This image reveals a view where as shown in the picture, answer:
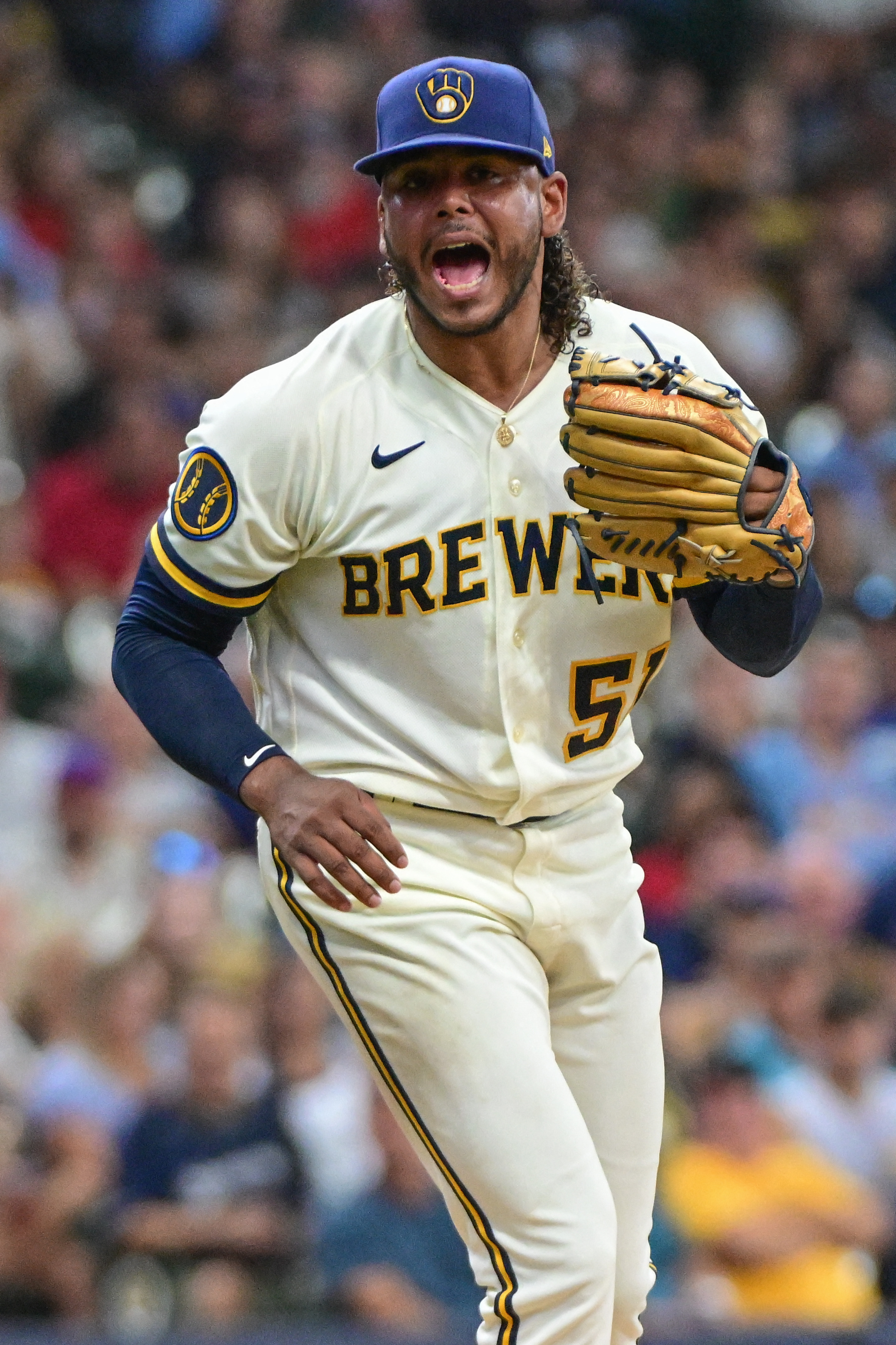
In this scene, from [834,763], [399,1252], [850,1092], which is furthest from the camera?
[834,763]

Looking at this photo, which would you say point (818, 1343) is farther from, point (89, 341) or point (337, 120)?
point (337, 120)

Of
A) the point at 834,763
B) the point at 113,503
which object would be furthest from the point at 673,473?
the point at 113,503

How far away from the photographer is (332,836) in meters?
2.39

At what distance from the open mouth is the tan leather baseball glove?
0.67ft

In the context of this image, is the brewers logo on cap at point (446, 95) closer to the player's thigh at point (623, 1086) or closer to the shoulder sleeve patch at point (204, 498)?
the shoulder sleeve patch at point (204, 498)

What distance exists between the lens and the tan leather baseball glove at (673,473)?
2.38 m

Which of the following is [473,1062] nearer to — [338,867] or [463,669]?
[338,867]

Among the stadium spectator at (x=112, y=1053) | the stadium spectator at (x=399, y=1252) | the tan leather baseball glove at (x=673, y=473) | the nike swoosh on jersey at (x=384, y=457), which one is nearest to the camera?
the tan leather baseball glove at (x=673, y=473)

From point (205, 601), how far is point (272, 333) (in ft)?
15.1

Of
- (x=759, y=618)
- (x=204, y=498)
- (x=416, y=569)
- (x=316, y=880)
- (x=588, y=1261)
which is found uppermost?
(x=204, y=498)

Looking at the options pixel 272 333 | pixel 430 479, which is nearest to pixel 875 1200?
pixel 430 479

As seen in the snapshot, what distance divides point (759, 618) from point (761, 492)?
0.21 metres

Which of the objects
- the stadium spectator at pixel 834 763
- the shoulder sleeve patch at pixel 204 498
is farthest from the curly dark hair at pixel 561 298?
the stadium spectator at pixel 834 763

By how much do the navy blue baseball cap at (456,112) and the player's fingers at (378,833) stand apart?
34.3 inches
